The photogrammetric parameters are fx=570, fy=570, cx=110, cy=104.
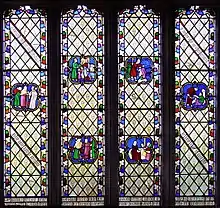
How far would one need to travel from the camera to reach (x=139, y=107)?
546cm

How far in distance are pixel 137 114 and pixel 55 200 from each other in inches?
44.2

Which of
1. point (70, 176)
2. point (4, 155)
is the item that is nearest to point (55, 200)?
point (70, 176)

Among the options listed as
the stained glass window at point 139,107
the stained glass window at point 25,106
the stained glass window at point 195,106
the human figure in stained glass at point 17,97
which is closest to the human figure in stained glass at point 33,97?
the stained glass window at point 25,106

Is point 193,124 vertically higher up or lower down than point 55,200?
higher up

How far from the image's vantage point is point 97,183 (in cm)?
539

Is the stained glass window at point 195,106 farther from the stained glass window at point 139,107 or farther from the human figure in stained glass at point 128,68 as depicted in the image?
the human figure in stained glass at point 128,68

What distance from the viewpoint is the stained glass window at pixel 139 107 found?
540 centimetres

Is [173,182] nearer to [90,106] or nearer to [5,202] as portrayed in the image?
[90,106]

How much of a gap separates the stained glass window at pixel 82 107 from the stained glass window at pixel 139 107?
201 mm

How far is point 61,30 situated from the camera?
5445mm

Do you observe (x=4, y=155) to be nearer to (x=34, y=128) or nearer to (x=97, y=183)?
(x=34, y=128)

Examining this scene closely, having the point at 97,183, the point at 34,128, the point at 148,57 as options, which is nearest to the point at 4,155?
the point at 34,128

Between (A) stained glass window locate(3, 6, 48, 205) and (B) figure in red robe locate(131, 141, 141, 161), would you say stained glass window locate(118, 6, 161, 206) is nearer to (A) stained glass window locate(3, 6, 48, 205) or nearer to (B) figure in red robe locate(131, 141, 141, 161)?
(B) figure in red robe locate(131, 141, 141, 161)

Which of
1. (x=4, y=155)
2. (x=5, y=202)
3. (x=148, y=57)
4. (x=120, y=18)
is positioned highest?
(x=120, y=18)
